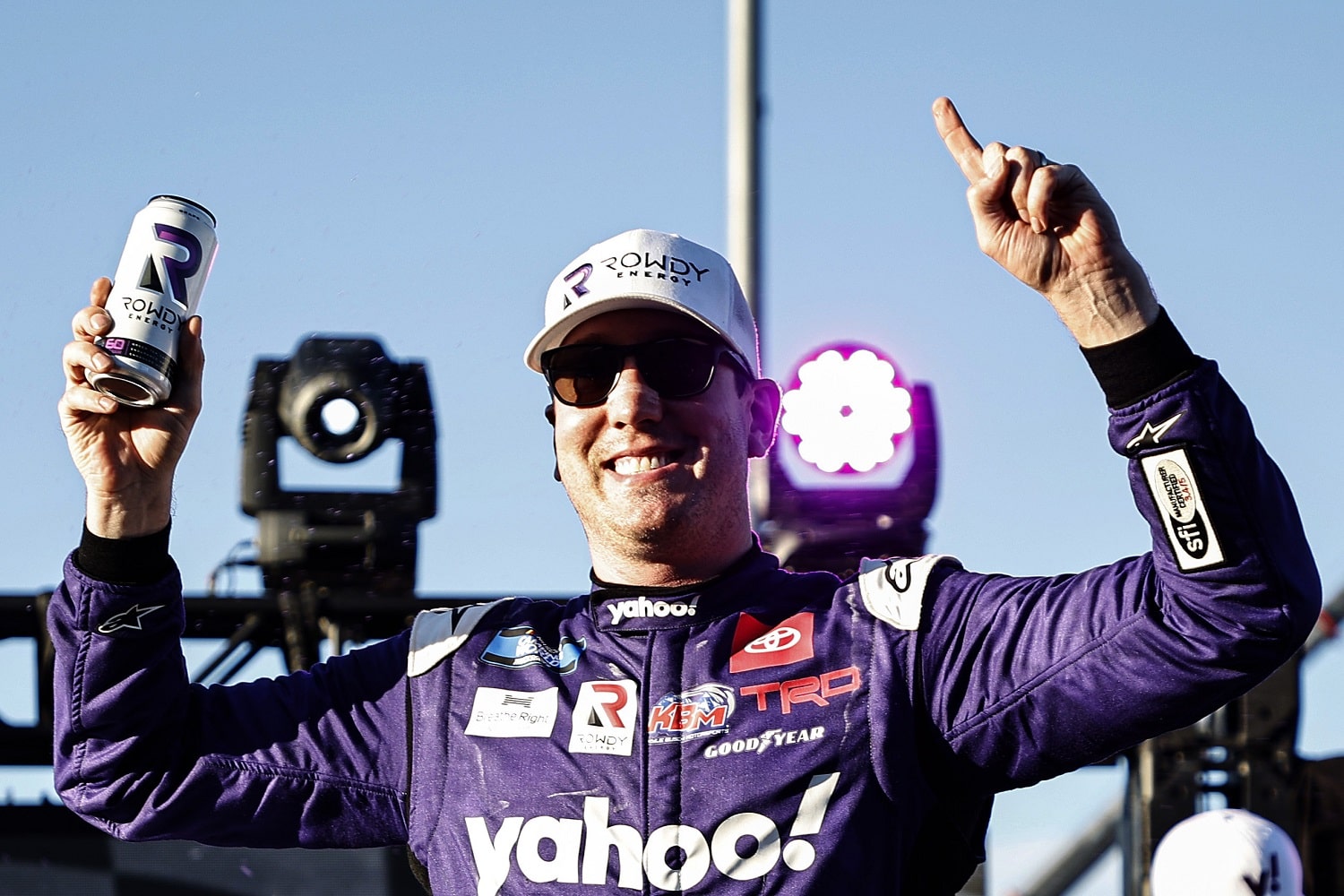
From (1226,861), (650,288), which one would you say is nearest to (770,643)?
(650,288)

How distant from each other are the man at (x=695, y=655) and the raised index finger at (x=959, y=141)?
0.01 meters

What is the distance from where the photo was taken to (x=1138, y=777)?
Result: 18.0 feet

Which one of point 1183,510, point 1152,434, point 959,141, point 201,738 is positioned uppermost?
point 959,141

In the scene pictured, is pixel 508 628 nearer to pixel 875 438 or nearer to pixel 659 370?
pixel 659 370

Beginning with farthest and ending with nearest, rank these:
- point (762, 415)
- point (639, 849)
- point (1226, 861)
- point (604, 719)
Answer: point (1226, 861), point (762, 415), point (604, 719), point (639, 849)

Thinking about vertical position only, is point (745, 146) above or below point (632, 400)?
above

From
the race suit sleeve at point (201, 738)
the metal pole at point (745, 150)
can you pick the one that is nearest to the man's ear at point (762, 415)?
the race suit sleeve at point (201, 738)

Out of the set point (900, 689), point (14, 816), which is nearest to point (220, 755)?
point (900, 689)

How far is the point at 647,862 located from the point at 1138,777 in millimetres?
3167

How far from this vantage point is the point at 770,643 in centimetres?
287

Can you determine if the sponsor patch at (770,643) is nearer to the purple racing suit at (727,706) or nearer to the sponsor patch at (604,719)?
the purple racing suit at (727,706)

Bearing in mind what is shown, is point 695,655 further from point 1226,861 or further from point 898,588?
point 1226,861

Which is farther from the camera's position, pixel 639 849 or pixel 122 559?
pixel 122 559

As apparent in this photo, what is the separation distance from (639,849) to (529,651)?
433 mm
